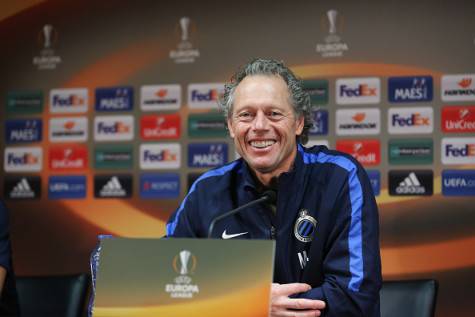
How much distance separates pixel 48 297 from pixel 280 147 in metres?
1.63

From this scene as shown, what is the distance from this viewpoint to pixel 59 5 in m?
4.28

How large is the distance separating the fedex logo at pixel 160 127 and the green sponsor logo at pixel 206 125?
0.09 meters

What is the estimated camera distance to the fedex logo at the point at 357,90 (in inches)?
150

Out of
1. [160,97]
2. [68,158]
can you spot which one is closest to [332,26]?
[160,97]

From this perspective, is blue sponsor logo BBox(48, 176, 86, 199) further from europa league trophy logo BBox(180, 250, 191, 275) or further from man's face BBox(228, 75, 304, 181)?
europa league trophy logo BBox(180, 250, 191, 275)

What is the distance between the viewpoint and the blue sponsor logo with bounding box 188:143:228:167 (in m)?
3.98

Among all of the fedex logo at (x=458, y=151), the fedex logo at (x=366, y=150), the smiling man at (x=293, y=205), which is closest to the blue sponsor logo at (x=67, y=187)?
the fedex logo at (x=366, y=150)

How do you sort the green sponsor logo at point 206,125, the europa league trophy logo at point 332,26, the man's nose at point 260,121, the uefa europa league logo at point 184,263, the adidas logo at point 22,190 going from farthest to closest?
the adidas logo at point 22,190 → the green sponsor logo at point 206,125 → the europa league trophy logo at point 332,26 → the man's nose at point 260,121 → the uefa europa league logo at point 184,263

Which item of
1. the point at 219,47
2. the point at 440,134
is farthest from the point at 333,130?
the point at 219,47

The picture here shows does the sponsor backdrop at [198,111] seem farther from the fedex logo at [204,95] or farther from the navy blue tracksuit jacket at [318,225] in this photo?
the navy blue tracksuit jacket at [318,225]

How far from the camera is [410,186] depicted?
371cm

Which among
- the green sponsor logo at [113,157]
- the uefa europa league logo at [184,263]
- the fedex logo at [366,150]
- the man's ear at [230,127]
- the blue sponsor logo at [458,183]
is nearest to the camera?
the uefa europa league logo at [184,263]

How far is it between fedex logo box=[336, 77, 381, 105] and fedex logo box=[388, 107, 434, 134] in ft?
0.45

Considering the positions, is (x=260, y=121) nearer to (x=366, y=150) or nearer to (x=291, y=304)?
(x=291, y=304)
